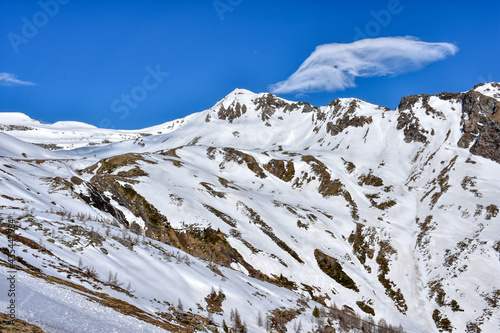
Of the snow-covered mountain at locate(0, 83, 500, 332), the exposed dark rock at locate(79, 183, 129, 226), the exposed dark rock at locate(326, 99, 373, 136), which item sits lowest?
the exposed dark rock at locate(79, 183, 129, 226)

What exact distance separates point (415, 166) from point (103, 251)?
107m

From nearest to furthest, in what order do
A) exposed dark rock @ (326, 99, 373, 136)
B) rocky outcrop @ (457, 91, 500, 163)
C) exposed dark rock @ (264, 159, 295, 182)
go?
rocky outcrop @ (457, 91, 500, 163), exposed dark rock @ (264, 159, 295, 182), exposed dark rock @ (326, 99, 373, 136)

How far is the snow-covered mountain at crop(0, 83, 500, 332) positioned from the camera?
1654 centimetres

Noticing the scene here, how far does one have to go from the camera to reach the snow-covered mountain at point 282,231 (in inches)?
651

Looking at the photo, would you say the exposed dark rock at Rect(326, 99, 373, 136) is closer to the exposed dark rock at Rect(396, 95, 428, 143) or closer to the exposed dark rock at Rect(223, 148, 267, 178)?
the exposed dark rock at Rect(396, 95, 428, 143)

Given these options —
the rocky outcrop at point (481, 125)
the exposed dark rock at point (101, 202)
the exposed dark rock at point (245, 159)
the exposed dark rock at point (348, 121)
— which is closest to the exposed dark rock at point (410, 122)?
the exposed dark rock at point (348, 121)

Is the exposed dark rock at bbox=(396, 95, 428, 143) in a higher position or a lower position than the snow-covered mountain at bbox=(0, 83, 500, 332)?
Answer: higher

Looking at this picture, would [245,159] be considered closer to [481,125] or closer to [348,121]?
[348,121]

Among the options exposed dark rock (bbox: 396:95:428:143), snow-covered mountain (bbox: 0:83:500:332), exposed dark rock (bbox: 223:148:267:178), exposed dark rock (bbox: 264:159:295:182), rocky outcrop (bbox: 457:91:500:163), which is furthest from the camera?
exposed dark rock (bbox: 396:95:428:143)

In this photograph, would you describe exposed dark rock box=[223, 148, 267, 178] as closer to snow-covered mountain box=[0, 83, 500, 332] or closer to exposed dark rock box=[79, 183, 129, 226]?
snow-covered mountain box=[0, 83, 500, 332]

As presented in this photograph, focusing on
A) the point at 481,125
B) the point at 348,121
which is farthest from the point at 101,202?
the point at 348,121

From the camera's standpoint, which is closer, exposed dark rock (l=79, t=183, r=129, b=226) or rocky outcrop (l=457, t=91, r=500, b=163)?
exposed dark rock (l=79, t=183, r=129, b=226)

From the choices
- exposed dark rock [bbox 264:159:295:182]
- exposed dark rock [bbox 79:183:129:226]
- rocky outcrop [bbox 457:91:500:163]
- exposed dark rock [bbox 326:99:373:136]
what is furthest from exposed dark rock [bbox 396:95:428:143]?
exposed dark rock [bbox 79:183:129:226]

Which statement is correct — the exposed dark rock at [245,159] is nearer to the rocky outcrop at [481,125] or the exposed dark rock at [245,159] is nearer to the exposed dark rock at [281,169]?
the exposed dark rock at [281,169]
